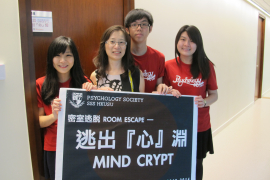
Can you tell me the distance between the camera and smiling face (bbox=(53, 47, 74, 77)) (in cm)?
122

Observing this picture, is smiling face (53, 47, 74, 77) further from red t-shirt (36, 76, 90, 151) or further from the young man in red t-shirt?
the young man in red t-shirt

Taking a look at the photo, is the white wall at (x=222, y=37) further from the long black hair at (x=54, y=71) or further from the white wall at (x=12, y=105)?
the white wall at (x=12, y=105)

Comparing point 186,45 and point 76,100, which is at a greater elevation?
point 186,45

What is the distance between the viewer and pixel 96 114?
1.11m

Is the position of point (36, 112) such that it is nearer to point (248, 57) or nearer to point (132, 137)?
point (132, 137)

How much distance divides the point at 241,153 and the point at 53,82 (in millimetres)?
2720

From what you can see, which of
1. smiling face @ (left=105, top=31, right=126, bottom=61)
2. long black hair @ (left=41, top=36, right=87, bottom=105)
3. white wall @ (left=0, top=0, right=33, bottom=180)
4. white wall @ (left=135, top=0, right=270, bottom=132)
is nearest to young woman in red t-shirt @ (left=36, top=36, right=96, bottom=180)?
long black hair @ (left=41, top=36, right=87, bottom=105)

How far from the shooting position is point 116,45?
1.26 m

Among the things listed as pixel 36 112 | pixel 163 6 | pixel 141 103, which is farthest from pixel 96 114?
pixel 163 6

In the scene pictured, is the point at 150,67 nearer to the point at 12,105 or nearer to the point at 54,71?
the point at 54,71

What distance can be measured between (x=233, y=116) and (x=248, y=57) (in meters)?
1.79

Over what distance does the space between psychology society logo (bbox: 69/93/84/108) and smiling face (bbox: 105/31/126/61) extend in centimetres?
35

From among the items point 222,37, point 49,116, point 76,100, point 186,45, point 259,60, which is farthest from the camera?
point 259,60

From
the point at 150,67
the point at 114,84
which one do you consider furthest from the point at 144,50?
the point at 114,84
